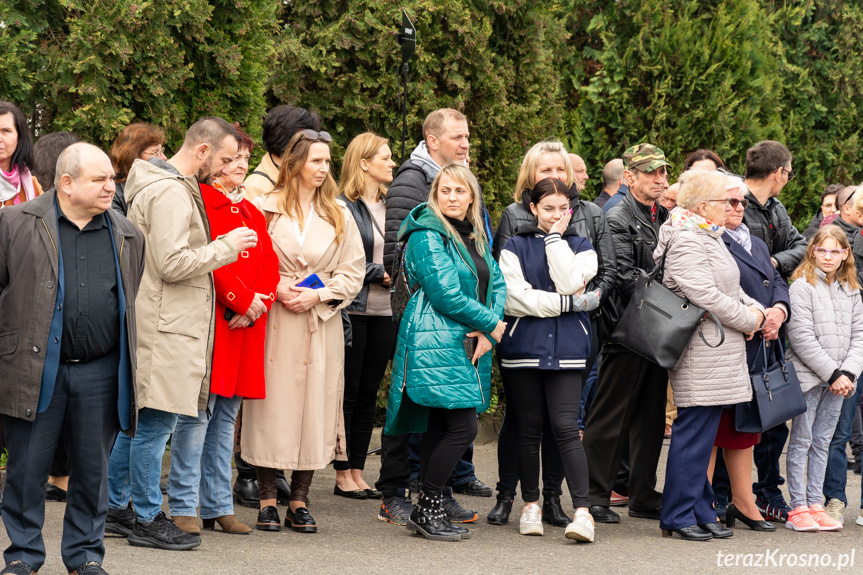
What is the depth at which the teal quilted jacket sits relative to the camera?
5543 millimetres

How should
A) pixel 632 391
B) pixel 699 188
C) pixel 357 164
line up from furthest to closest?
pixel 357 164 < pixel 632 391 < pixel 699 188

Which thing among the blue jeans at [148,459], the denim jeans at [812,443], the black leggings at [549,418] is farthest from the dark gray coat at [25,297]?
the denim jeans at [812,443]

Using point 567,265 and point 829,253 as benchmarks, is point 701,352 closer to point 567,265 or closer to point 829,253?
point 567,265

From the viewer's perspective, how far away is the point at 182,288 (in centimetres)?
504

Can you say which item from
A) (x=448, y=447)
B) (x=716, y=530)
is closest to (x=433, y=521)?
(x=448, y=447)

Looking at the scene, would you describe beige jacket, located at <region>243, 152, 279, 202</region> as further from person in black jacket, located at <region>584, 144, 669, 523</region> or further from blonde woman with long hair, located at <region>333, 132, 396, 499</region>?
person in black jacket, located at <region>584, 144, 669, 523</region>

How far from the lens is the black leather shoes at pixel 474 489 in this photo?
696 centimetres

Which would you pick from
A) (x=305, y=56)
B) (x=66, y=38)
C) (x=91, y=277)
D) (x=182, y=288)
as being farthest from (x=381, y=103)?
(x=91, y=277)

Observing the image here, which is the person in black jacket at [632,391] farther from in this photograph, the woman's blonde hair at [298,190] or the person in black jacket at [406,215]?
the woman's blonde hair at [298,190]

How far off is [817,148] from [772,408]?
8624mm

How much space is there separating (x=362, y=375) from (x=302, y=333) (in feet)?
3.26

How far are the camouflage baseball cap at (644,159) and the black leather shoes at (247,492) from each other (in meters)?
3.13

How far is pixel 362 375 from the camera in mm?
6676

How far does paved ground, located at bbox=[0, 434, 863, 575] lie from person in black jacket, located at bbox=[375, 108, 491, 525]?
0.16 metres
